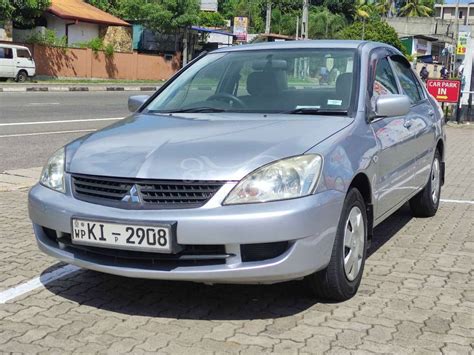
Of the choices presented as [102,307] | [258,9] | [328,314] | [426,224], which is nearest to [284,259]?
[328,314]

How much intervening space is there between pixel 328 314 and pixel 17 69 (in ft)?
94.2

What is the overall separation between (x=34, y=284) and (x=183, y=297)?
41.1 inches

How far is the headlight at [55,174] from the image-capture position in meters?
3.86

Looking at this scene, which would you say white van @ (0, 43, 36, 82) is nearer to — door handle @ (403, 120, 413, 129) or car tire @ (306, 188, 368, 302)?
door handle @ (403, 120, 413, 129)

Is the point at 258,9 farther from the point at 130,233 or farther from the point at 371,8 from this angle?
the point at 130,233

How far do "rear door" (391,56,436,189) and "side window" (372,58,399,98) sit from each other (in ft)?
0.73

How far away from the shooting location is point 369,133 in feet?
14.0

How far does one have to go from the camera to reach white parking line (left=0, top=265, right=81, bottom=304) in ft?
13.4

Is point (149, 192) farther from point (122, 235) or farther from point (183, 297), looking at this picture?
point (183, 297)

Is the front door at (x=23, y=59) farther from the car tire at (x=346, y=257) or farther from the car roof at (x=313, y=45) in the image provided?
the car tire at (x=346, y=257)

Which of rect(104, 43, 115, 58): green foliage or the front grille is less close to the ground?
rect(104, 43, 115, 58): green foliage

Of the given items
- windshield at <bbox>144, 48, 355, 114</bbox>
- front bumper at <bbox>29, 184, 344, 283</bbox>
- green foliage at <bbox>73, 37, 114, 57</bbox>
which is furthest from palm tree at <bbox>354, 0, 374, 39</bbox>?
front bumper at <bbox>29, 184, 344, 283</bbox>

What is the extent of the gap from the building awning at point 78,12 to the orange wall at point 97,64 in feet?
6.71

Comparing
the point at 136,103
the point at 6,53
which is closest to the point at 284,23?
the point at 6,53
